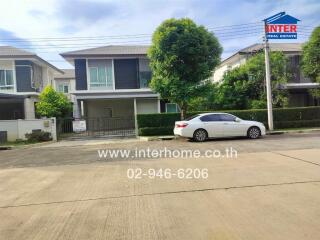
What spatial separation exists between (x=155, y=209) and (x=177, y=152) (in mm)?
6835

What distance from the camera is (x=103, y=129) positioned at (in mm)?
24562

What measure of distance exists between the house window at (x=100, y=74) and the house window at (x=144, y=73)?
2.66 meters

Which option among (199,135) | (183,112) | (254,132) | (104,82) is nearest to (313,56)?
(254,132)

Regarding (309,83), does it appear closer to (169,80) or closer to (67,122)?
(169,80)

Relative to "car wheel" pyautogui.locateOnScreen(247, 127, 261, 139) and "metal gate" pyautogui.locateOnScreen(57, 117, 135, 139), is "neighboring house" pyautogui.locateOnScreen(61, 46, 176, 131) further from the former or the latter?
"car wheel" pyautogui.locateOnScreen(247, 127, 261, 139)

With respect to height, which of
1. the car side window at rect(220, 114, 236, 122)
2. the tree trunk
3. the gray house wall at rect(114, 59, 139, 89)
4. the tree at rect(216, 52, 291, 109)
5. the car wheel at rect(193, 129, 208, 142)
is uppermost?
the gray house wall at rect(114, 59, 139, 89)

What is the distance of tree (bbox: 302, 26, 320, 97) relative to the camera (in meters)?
22.4

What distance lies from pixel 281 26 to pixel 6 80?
23.1 m

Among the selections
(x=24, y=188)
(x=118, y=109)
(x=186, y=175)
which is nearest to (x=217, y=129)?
(x=186, y=175)

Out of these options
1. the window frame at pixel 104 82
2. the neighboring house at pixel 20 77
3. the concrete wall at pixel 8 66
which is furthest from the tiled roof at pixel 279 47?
the concrete wall at pixel 8 66

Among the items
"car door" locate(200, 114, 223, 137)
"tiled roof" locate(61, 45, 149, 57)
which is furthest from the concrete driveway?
"tiled roof" locate(61, 45, 149, 57)

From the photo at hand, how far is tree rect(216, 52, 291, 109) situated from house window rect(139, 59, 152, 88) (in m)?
6.62

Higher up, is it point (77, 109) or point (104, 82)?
point (104, 82)

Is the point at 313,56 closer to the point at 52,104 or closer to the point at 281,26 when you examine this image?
the point at 281,26
